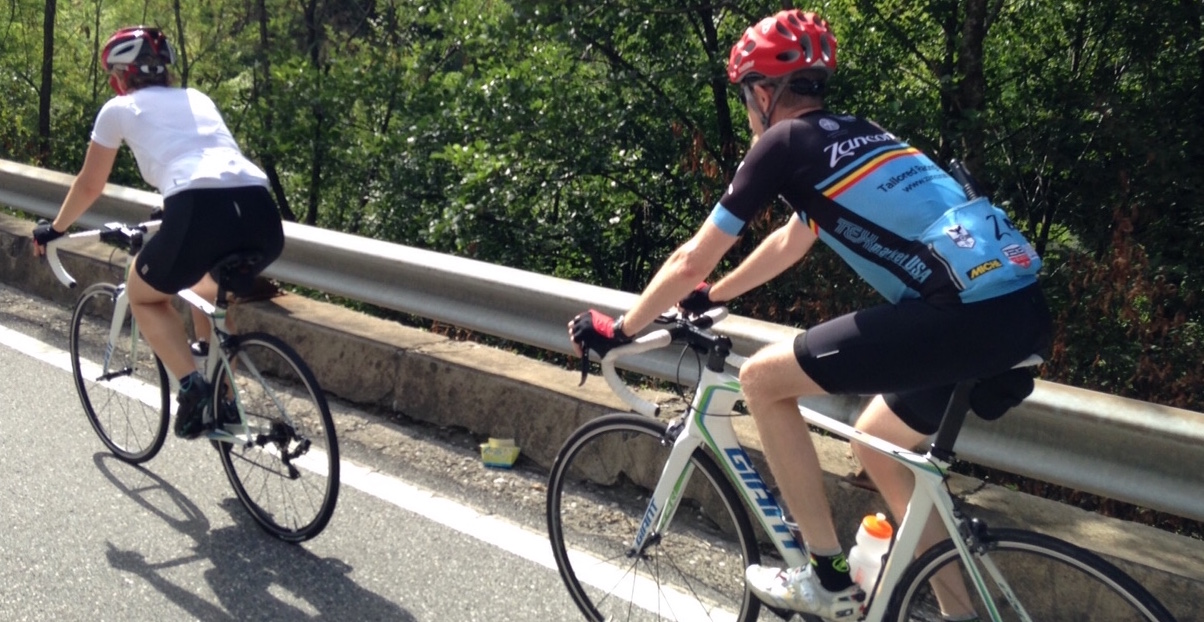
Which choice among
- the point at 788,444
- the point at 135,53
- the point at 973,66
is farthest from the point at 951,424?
the point at 973,66

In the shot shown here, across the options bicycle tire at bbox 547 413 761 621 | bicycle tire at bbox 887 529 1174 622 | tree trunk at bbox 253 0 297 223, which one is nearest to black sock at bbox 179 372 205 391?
bicycle tire at bbox 547 413 761 621

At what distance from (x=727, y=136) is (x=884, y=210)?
5.53m

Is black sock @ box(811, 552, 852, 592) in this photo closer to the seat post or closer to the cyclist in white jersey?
the seat post

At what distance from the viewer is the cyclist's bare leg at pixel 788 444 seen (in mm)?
3277

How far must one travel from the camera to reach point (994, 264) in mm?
2955

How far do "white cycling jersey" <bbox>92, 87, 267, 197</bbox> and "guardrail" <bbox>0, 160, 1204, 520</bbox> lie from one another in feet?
3.96

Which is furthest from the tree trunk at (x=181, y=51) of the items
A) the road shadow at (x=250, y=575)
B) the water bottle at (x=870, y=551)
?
the water bottle at (x=870, y=551)

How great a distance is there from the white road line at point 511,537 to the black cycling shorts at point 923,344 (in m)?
1.20

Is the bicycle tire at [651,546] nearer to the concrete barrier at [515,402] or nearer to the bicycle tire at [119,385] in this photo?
the concrete barrier at [515,402]

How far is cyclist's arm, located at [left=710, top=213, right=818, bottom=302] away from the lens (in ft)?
11.6

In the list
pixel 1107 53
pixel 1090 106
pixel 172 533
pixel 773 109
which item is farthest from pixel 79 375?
pixel 1107 53

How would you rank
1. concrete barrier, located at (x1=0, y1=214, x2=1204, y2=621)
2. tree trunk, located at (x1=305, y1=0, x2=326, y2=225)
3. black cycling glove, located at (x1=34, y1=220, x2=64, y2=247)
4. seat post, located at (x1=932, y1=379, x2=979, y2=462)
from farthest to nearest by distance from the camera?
1. tree trunk, located at (x1=305, y1=0, x2=326, y2=225)
2. black cycling glove, located at (x1=34, y1=220, x2=64, y2=247)
3. concrete barrier, located at (x1=0, y1=214, x2=1204, y2=621)
4. seat post, located at (x1=932, y1=379, x2=979, y2=462)

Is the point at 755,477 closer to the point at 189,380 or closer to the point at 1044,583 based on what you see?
the point at 1044,583

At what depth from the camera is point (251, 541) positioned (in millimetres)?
4691
